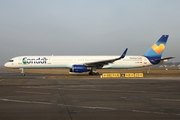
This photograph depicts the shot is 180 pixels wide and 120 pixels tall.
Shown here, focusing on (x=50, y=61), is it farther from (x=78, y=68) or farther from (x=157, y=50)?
(x=157, y=50)

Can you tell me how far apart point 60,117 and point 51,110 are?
1.29m

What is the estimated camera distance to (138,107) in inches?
348

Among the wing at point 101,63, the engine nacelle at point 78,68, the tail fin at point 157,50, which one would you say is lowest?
the engine nacelle at point 78,68

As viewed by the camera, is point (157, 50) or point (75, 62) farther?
point (157, 50)

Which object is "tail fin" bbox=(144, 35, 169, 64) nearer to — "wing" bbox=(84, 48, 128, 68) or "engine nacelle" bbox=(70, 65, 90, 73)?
"wing" bbox=(84, 48, 128, 68)

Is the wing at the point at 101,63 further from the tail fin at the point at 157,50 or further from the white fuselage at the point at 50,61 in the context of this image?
the tail fin at the point at 157,50

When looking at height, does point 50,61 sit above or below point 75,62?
above

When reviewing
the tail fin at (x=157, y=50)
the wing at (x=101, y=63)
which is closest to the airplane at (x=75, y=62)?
the wing at (x=101, y=63)

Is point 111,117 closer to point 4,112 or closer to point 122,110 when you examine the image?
point 122,110

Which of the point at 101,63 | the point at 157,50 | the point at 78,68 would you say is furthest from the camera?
the point at 157,50

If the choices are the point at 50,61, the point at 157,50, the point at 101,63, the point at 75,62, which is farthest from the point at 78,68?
the point at 157,50

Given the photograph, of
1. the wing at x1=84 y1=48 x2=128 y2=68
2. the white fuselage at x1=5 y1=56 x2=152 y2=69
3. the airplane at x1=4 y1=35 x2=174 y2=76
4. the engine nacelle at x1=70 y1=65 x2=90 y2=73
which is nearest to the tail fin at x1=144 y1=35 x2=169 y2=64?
the airplane at x1=4 y1=35 x2=174 y2=76

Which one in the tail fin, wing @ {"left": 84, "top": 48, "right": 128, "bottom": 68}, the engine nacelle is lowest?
the engine nacelle

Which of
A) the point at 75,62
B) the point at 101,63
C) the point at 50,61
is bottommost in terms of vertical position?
the point at 101,63
